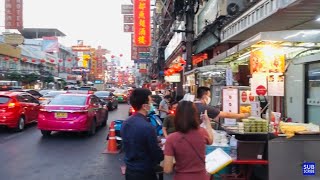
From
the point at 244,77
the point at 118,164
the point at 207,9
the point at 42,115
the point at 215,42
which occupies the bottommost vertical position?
the point at 118,164

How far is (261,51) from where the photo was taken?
8.07 metres

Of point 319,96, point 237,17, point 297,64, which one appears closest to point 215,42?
point 237,17

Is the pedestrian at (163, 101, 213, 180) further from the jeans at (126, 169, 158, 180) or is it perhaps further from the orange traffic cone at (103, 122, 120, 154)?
the orange traffic cone at (103, 122, 120, 154)

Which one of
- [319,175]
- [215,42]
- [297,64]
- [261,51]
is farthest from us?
[215,42]

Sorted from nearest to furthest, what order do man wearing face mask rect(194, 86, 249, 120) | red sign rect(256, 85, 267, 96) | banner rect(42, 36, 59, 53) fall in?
1. man wearing face mask rect(194, 86, 249, 120)
2. red sign rect(256, 85, 267, 96)
3. banner rect(42, 36, 59, 53)

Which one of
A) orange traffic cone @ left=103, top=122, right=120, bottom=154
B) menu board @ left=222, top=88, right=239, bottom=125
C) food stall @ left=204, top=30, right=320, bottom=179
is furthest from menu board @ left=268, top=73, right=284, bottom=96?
orange traffic cone @ left=103, top=122, right=120, bottom=154

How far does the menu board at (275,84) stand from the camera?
7.71 meters

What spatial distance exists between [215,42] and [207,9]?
327 centimetres

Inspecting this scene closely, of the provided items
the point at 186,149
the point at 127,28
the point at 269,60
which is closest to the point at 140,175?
the point at 186,149

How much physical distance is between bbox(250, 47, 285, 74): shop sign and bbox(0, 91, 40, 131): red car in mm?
10187

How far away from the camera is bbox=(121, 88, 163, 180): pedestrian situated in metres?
4.06

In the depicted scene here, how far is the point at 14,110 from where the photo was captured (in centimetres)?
1513

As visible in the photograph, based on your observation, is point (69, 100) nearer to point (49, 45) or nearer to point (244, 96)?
point (244, 96)

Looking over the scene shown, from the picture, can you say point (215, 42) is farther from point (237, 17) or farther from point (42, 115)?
point (42, 115)
